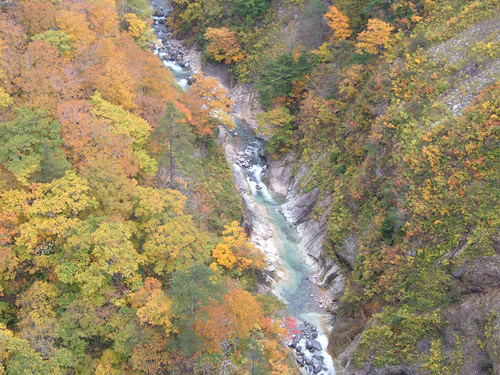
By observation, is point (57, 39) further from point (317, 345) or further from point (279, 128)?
point (317, 345)

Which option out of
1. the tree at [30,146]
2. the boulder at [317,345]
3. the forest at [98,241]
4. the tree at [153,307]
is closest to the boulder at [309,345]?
the boulder at [317,345]

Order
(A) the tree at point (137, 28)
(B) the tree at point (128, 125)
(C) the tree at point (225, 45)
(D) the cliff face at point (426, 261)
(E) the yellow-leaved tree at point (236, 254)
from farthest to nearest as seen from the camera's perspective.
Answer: (C) the tree at point (225, 45) → (A) the tree at point (137, 28) → (B) the tree at point (128, 125) → (E) the yellow-leaved tree at point (236, 254) → (D) the cliff face at point (426, 261)

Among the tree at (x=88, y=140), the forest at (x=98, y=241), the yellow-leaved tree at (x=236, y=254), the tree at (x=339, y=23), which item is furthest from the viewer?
the tree at (x=339, y=23)

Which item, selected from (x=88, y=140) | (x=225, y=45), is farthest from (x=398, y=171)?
(x=225, y=45)

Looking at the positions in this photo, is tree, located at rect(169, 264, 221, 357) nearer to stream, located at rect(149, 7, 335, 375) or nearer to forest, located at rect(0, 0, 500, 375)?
forest, located at rect(0, 0, 500, 375)

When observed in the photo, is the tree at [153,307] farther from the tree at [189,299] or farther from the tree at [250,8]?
the tree at [250,8]

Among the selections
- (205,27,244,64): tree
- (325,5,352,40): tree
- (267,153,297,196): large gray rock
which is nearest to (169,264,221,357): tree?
(267,153,297,196): large gray rock

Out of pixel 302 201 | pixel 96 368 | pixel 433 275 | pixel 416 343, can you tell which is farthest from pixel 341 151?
pixel 96 368
